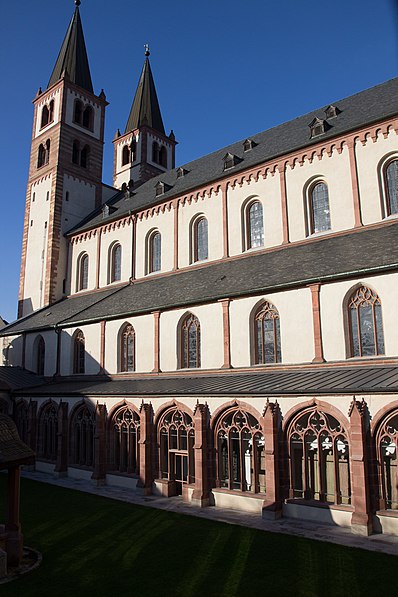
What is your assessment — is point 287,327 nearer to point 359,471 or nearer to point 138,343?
point 359,471

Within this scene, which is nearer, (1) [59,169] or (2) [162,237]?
(2) [162,237]

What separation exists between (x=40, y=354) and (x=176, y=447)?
16.8 metres

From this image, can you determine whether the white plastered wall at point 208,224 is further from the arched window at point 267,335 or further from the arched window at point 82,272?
the arched window at point 82,272

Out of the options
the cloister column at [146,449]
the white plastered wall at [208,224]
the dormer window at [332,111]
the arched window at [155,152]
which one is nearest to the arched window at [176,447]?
the cloister column at [146,449]

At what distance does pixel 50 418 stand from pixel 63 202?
19946mm

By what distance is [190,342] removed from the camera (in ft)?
82.7

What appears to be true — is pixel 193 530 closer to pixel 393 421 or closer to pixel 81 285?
pixel 393 421

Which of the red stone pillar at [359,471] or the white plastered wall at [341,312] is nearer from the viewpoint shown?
the red stone pillar at [359,471]

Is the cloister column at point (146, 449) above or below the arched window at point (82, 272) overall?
below

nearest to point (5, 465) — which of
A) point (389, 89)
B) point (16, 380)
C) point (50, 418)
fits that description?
point (50, 418)

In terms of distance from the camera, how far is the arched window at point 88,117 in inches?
1763

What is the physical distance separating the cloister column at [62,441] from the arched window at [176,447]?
273 inches

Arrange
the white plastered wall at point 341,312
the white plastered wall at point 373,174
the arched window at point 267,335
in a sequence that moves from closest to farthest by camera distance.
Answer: the white plastered wall at point 341,312, the arched window at point 267,335, the white plastered wall at point 373,174

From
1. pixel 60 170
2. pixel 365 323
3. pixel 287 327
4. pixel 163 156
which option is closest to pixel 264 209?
pixel 287 327
